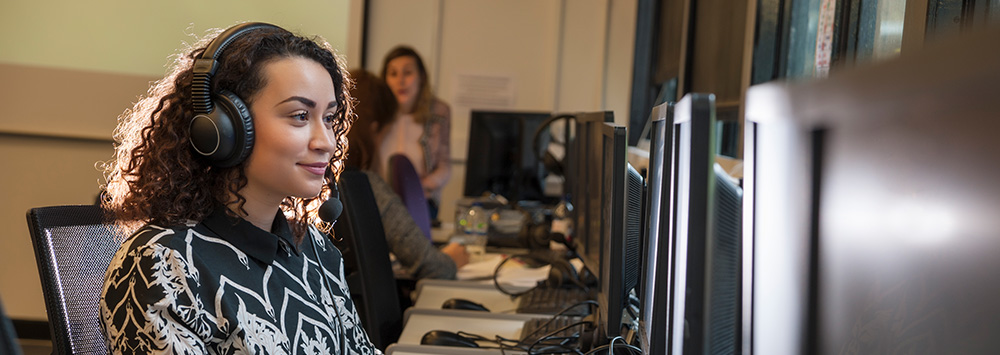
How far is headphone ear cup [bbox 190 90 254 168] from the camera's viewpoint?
111 cm

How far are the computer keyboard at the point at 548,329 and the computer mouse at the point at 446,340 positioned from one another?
0.36ft

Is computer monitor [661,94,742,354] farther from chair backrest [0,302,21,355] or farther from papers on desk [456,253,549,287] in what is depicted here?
papers on desk [456,253,549,287]

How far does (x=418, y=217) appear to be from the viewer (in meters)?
2.87

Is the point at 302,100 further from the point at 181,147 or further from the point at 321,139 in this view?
the point at 181,147

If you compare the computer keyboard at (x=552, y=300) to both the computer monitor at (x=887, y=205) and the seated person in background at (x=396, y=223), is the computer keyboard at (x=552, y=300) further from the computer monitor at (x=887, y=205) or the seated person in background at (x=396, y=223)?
the computer monitor at (x=887, y=205)

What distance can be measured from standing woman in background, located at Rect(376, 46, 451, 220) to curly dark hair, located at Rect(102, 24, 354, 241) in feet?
9.27

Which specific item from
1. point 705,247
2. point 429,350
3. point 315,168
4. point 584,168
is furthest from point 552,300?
point 705,247

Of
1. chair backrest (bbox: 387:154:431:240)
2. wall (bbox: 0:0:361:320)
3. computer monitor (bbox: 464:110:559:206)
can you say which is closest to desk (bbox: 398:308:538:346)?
chair backrest (bbox: 387:154:431:240)

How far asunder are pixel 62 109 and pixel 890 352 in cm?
437

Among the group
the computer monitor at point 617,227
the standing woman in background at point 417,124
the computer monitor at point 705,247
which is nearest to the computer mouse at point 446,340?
the computer monitor at point 617,227

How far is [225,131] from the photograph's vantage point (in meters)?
1.11

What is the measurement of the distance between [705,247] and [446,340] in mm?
1093

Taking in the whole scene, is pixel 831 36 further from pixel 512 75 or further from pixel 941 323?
pixel 512 75

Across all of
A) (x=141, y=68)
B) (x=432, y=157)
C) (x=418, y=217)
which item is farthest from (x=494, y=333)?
(x=141, y=68)
